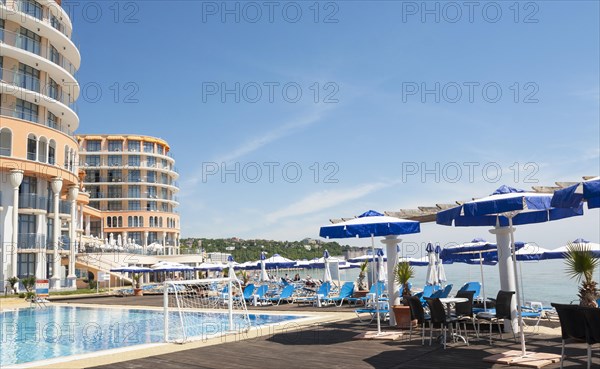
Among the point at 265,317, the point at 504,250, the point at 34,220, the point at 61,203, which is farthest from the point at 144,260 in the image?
the point at 504,250

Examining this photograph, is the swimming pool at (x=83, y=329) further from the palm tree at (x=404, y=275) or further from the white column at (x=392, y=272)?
the palm tree at (x=404, y=275)

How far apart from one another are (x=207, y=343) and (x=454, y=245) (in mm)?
9966

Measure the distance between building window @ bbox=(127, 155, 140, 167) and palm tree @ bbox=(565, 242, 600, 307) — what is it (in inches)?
2909

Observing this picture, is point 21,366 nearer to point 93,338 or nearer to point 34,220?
point 93,338

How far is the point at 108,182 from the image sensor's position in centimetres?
7694

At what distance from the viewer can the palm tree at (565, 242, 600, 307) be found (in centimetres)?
873

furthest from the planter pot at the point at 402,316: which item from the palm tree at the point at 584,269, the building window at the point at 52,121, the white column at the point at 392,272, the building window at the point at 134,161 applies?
the building window at the point at 134,161

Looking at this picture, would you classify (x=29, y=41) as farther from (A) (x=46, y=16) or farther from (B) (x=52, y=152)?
(B) (x=52, y=152)

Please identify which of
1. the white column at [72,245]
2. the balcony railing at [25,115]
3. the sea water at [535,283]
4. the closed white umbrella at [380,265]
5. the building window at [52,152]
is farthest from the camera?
the white column at [72,245]

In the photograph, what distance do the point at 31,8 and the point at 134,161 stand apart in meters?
43.3

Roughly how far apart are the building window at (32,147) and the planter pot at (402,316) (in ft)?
99.3

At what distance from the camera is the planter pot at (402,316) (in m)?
11.7

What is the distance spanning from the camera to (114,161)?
77.2 meters

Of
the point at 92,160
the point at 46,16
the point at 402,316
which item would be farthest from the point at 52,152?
the point at 92,160
